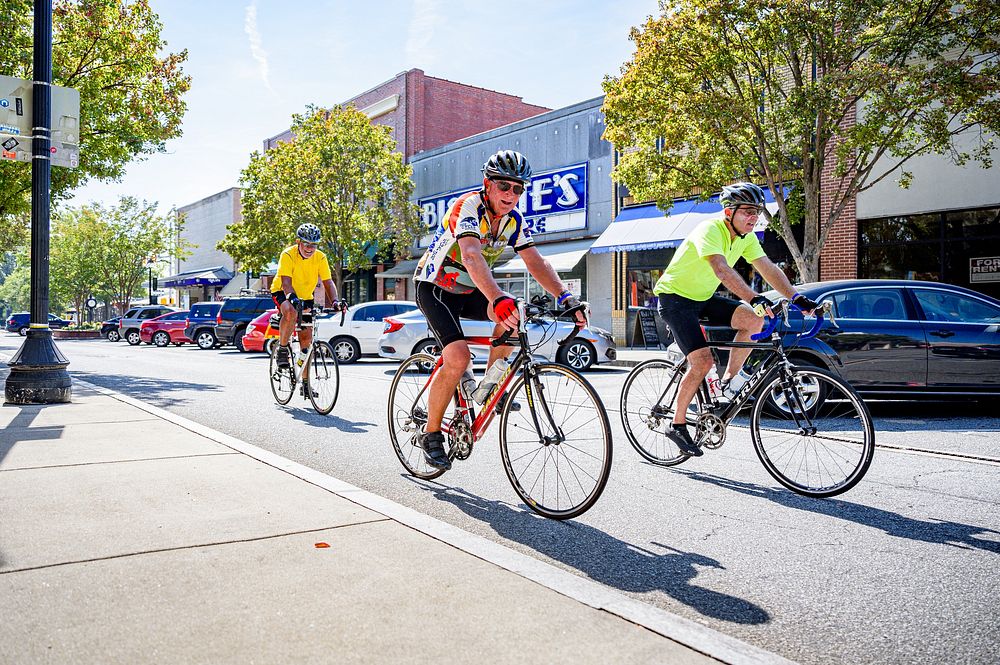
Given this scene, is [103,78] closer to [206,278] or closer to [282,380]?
[282,380]

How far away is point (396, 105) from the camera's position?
3772cm

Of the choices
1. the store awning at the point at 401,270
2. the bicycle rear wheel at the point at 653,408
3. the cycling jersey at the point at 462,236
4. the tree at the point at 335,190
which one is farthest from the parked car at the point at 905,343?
the store awning at the point at 401,270

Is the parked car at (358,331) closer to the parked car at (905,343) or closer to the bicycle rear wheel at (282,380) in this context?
the bicycle rear wheel at (282,380)

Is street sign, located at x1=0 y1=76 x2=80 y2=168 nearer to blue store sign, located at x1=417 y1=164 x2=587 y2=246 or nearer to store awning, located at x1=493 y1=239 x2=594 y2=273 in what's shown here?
blue store sign, located at x1=417 y1=164 x2=587 y2=246

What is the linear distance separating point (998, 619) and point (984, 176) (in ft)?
56.0

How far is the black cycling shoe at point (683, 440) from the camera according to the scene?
5.33 meters

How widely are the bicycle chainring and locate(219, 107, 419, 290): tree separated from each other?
27.7 m

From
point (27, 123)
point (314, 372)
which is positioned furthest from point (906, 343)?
point (27, 123)

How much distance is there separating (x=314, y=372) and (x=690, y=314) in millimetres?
4520

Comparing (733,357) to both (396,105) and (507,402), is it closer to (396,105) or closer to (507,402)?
(507,402)

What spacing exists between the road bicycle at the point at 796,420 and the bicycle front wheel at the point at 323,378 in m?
3.95

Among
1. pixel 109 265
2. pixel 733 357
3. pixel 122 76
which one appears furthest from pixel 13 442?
pixel 109 265

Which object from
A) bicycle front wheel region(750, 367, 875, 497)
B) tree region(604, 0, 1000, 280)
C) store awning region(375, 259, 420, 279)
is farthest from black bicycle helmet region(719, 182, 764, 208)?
store awning region(375, 259, 420, 279)

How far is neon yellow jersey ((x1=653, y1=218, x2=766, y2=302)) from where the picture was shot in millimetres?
5375
